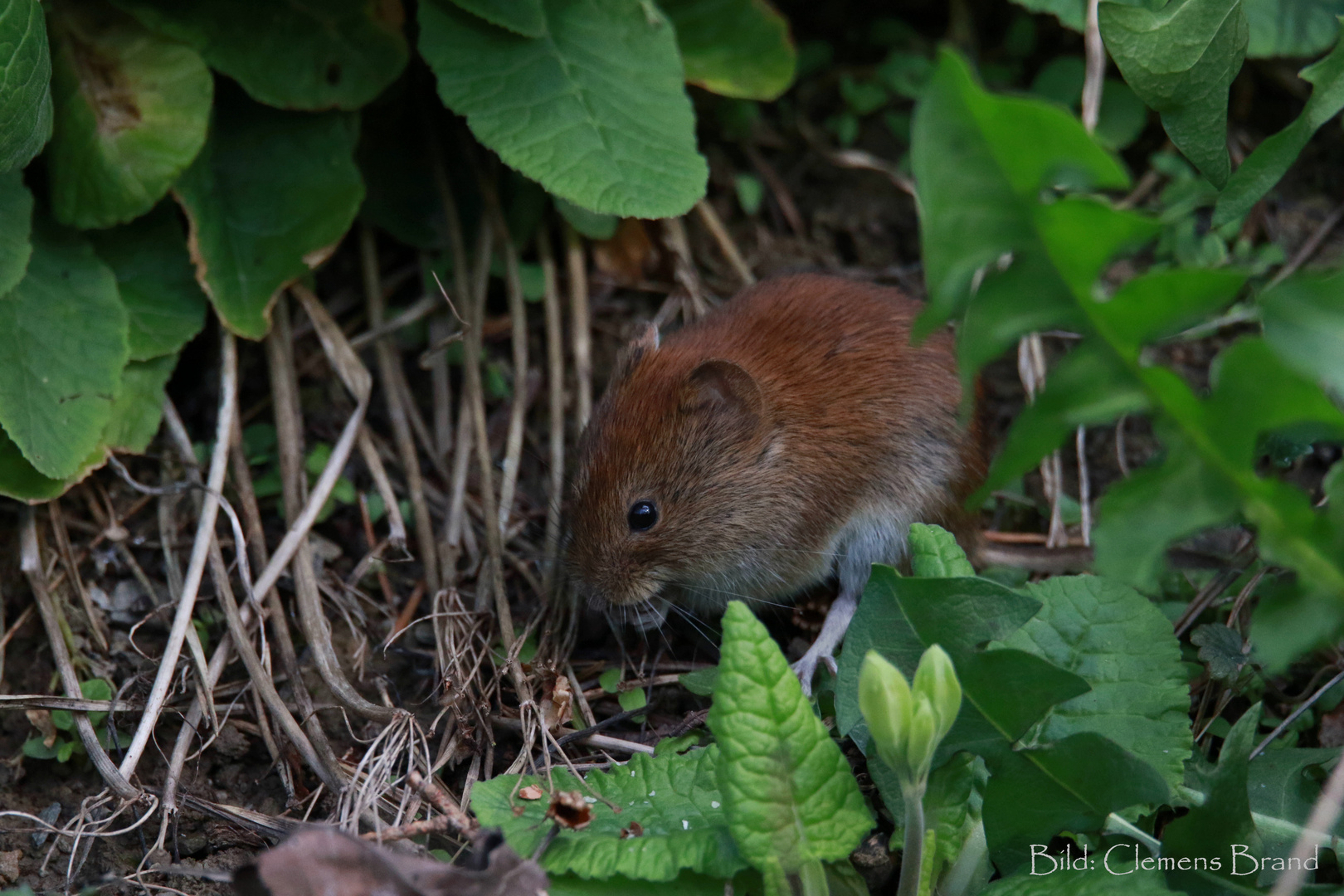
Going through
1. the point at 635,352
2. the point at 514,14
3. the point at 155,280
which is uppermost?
the point at 514,14

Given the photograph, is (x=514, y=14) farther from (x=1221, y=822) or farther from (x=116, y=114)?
(x=1221, y=822)

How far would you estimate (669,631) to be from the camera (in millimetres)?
4020

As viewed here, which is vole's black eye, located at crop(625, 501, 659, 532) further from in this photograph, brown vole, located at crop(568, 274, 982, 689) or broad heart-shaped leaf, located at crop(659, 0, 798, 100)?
broad heart-shaped leaf, located at crop(659, 0, 798, 100)

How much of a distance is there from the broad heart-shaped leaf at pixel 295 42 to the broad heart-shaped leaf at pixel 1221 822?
3.55 metres

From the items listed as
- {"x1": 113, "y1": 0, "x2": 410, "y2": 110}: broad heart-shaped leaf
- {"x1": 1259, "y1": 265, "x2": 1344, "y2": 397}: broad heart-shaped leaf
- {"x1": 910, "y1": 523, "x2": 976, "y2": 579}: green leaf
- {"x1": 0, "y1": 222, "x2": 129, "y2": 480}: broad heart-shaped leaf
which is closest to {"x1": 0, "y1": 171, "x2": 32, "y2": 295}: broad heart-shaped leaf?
{"x1": 0, "y1": 222, "x2": 129, "y2": 480}: broad heart-shaped leaf

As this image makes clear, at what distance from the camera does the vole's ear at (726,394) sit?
12.0 feet

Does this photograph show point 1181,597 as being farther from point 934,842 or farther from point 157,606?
point 157,606

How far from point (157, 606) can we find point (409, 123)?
2.25 meters

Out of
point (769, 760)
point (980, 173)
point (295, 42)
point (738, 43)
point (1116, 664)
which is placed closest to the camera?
point (980, 173)

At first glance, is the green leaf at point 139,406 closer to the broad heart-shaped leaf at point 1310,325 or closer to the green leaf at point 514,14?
the green leaf at point 514,14

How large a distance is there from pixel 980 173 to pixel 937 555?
112 cm

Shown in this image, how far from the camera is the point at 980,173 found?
1.90 m

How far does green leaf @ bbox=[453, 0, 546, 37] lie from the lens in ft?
13.2

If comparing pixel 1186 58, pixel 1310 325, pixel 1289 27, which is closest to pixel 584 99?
pixel 1186 58
